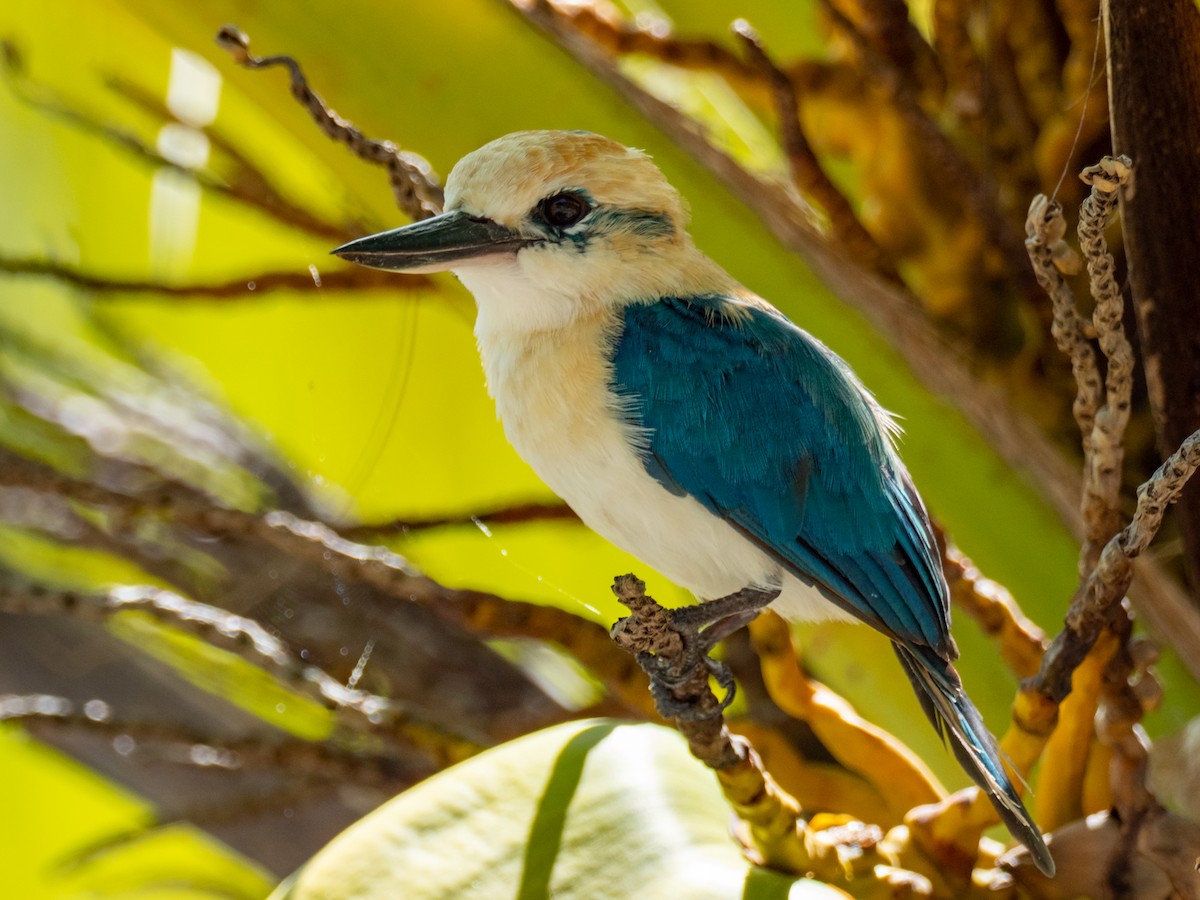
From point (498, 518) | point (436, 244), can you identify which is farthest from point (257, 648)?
point (436, 244)

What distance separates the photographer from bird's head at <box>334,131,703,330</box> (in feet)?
1.43

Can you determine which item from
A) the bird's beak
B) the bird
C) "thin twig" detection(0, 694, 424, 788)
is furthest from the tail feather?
"thin twig" detection(0, 694, 424, 788)

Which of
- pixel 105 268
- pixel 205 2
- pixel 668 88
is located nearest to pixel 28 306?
pixel 105 268

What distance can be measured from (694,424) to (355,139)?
180 millimetres

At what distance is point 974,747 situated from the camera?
46 centimetres

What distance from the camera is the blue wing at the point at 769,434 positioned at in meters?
0.50

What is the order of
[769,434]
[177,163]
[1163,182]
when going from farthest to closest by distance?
[177,163], [769,434], [1163,182]

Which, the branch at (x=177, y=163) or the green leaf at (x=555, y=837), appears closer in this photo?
the green leaf at (x=555, y=837)

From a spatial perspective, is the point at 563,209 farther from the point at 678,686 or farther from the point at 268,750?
the point at 268,750

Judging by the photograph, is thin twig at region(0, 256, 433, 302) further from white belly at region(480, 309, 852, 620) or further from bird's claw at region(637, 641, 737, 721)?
bird's claw at region(637, 641, 737, 721)

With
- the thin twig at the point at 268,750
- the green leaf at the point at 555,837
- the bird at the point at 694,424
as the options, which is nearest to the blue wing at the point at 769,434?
the bird at the point at 694,424

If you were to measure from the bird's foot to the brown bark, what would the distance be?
0.57 ft

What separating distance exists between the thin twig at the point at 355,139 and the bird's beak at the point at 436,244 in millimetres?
38

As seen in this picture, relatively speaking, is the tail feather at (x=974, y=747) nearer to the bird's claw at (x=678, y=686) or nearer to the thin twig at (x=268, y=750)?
the bird's claw at (x=678, y=686)
